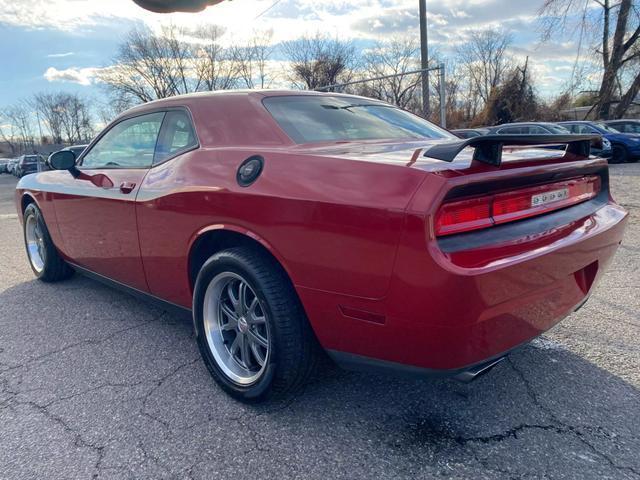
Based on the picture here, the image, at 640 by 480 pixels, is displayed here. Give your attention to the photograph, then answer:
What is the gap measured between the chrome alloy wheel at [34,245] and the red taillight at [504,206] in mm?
4088

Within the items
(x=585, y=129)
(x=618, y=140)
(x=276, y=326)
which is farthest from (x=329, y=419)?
(x=618, y=140)

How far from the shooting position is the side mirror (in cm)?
345

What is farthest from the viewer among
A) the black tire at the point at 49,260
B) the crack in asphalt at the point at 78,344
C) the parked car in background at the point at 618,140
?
the parked car in background at the point at 618,140

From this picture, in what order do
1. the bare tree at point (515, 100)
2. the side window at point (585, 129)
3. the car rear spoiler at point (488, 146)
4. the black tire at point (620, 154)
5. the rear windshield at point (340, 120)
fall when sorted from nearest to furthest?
the car rear spoiler at point (488, 146) < the rear windshield at point (340, 120) < the side window at point (585, 129) < the black tire at point (620, 154) < the bare tree at point (515, 100)

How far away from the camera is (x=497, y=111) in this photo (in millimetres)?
35688

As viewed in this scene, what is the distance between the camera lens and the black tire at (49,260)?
13.7ft

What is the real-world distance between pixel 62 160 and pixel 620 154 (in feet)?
57.8

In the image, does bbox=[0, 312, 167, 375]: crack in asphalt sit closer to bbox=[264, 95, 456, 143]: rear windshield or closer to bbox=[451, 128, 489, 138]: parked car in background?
bbox=[264, 95, 456, 143]: rear windshield

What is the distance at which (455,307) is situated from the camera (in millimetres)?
1571

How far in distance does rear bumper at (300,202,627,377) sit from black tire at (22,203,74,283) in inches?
127

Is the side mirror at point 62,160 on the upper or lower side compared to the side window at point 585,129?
upper

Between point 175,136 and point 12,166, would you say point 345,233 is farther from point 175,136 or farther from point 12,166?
point 12,166

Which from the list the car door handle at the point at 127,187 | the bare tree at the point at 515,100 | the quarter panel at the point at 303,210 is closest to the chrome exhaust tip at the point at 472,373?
the quarter panel at the point at 303,210

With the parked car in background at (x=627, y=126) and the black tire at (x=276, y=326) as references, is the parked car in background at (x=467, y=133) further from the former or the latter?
the parked car in background at (x=627, y=126)
